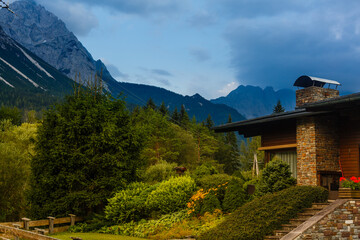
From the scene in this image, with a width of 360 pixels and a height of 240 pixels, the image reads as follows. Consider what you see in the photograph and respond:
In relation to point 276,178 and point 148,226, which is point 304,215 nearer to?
point 276,178

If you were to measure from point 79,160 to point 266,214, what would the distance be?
996cm

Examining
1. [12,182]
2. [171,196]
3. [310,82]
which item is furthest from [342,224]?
[12,182]

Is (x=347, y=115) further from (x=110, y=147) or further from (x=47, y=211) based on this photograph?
(x=47, y=211)

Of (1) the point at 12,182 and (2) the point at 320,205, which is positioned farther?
(1) the point at 12,182

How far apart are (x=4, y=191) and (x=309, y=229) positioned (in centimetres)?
2043

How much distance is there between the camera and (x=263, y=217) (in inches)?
477

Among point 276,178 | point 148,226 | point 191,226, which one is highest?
point 276,178

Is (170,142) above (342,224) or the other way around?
above

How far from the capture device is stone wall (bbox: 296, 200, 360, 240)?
1133 cm

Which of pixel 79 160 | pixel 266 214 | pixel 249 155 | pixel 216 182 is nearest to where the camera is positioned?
pixel 266 214

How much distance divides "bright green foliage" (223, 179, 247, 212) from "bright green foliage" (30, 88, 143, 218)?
590cm

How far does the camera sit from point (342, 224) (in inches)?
459

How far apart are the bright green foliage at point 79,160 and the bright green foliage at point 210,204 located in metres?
5.17

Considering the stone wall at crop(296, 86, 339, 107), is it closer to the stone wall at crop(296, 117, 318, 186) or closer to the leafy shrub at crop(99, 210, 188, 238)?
the stone wall at crop(296, 117, 318, 186)
